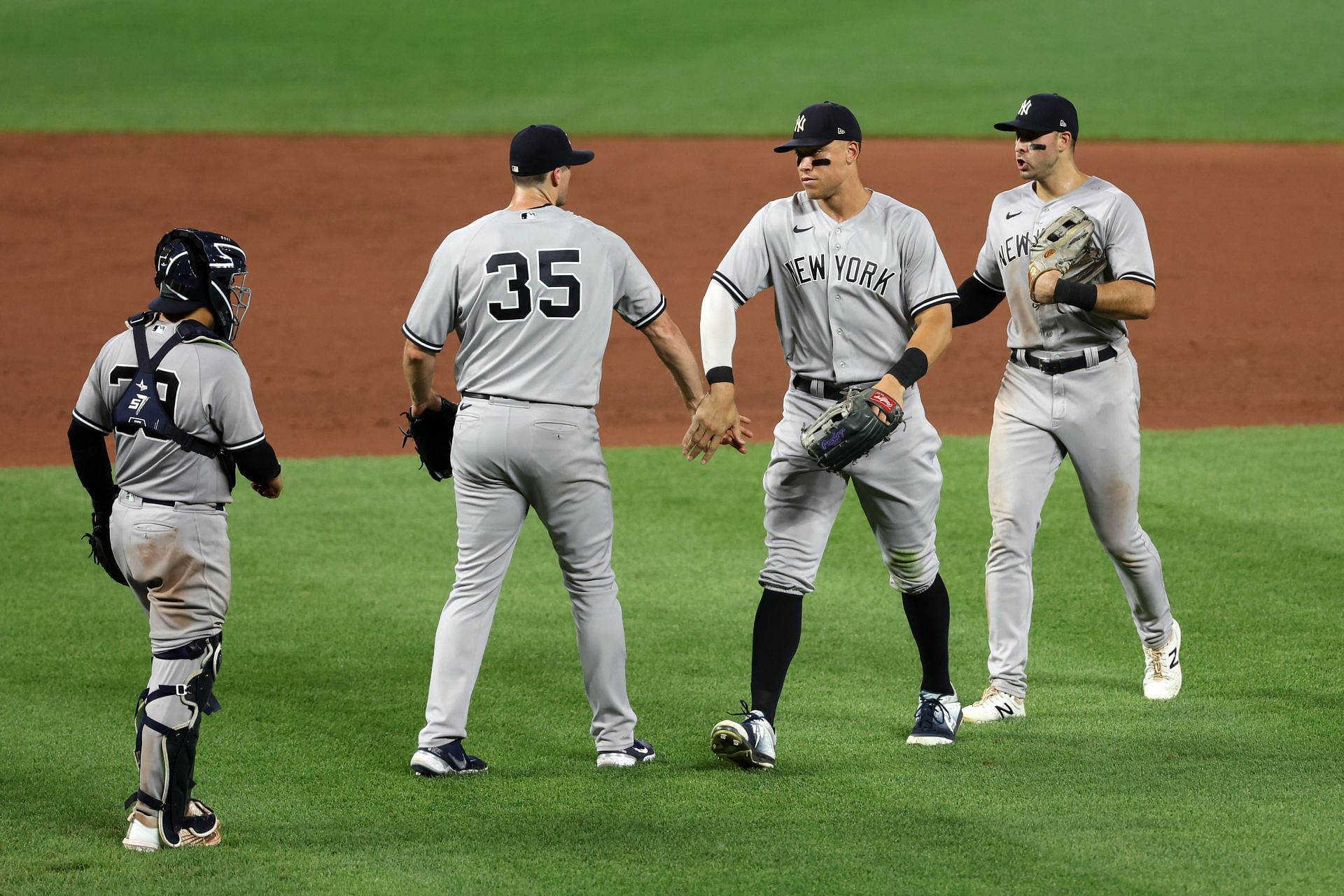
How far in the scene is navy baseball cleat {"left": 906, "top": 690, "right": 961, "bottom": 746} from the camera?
5105 mm

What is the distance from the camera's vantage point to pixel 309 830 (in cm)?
434

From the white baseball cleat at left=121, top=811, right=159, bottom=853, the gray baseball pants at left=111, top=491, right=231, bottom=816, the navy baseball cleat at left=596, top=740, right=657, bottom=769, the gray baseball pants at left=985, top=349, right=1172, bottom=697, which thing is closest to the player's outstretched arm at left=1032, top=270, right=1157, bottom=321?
the gray baseball pants at left=985, top=349, right=1172, bottom=697

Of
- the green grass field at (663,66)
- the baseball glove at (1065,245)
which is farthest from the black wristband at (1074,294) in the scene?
the green grass field at (663,66)

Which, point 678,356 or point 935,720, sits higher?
point 678,356

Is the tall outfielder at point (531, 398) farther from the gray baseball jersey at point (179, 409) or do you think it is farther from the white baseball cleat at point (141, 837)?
the white baseball cleat at point (141, 837)

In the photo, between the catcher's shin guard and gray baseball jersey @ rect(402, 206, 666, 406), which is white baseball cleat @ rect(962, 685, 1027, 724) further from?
the catcher's shin guard

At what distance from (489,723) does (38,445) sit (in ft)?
22.5

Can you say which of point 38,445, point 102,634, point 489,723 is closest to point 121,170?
point 38,445

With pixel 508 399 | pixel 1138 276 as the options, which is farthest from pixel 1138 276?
pixel 508 399

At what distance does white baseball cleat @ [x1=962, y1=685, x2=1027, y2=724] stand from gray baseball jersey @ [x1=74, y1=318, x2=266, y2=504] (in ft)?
8.41

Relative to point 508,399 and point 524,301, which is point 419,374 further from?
point 524,301

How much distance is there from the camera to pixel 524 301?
189 inches

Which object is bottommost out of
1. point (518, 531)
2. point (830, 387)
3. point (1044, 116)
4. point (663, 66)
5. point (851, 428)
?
point (518, 531)

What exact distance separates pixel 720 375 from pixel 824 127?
0.82m
